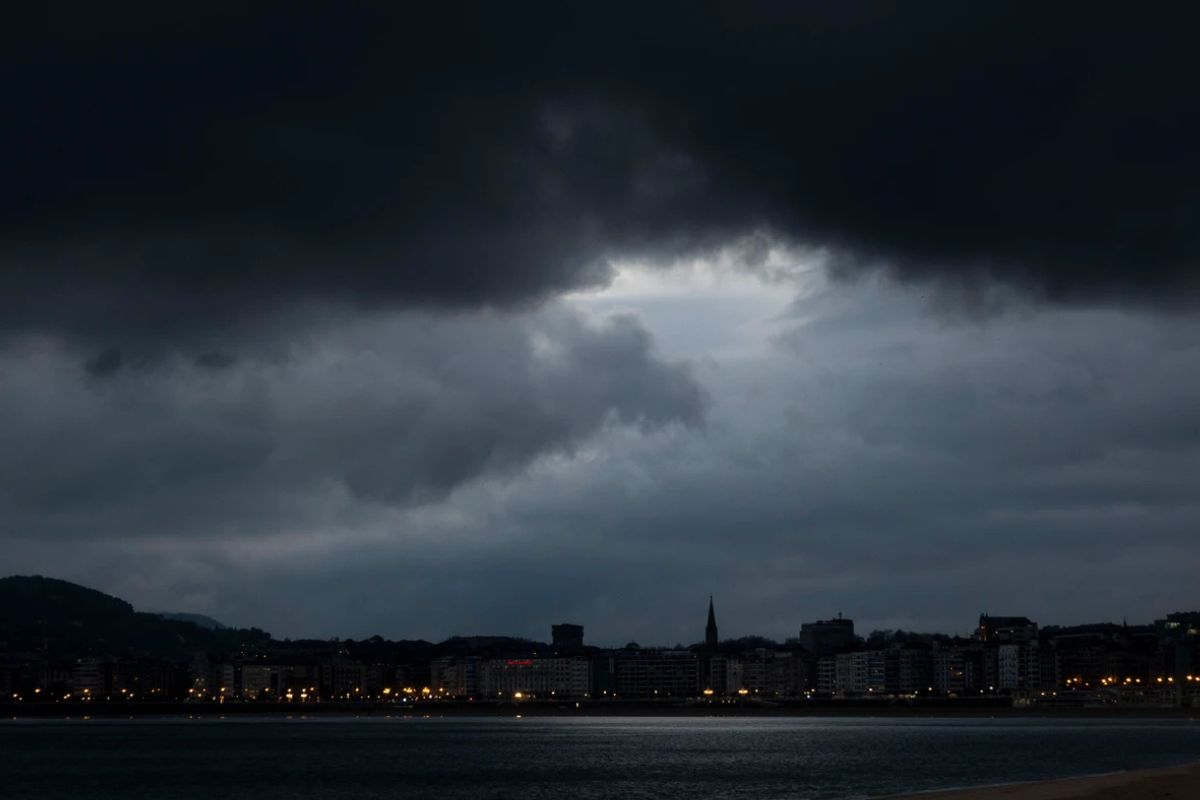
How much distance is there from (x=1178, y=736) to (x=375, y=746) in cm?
8412

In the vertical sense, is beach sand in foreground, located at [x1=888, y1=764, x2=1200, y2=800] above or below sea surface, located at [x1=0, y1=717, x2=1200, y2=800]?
above

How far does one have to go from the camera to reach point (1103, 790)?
6950cm

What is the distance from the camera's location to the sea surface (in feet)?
315

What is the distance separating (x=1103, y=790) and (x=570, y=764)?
2423 inches

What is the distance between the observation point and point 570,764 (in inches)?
4919

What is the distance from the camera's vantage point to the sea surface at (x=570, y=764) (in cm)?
9588

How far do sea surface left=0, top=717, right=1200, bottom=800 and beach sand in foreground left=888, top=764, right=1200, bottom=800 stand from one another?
973 cm

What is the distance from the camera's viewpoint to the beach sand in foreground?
6556cm

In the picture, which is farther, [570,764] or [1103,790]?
[570,764]

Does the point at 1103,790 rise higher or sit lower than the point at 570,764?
higher

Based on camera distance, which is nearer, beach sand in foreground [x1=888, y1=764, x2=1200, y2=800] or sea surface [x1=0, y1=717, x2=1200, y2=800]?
beach sand in foreground [x1=888, y1=764, x2=1200, y2=800]

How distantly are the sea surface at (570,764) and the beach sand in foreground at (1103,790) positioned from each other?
973cm

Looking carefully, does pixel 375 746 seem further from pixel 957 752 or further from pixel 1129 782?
pixel 1129 782

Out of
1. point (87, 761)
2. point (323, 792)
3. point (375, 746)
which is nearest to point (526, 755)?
point (375, 746)
